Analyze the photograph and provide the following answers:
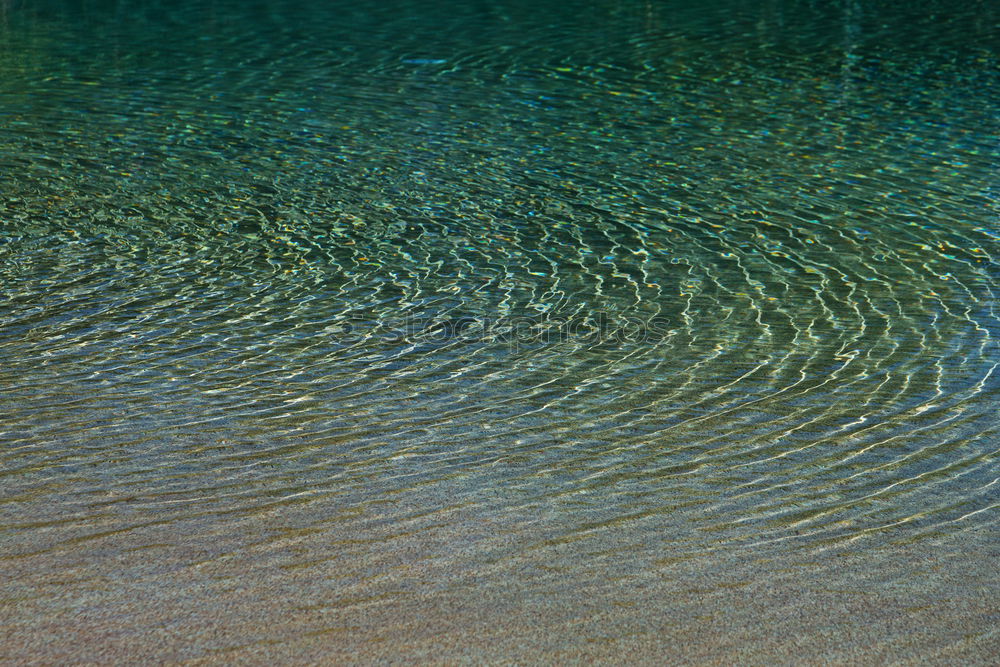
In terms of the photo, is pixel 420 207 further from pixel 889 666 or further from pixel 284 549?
pixel 889 666

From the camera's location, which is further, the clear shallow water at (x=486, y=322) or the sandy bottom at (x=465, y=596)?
the clear shallow water at (x=486, y=322)

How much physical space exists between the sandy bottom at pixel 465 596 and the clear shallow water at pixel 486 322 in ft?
0.09

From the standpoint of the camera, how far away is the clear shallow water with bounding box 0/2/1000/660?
398cm

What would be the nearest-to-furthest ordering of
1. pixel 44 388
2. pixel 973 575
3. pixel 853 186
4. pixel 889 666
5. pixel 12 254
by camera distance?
1. pixel 889 666
2. pixel 973 575
3. pixel 44 388
4. pixel 12 254
5. pixel 853 186

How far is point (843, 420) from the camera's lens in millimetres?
4938

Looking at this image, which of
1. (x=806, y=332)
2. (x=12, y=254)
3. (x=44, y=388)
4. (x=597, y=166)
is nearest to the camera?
(x=44, y=388)

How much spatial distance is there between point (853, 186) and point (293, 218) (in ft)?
14.9

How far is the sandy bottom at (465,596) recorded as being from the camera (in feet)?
10.6

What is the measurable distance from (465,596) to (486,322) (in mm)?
2862

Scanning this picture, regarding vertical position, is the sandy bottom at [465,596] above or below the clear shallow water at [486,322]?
above

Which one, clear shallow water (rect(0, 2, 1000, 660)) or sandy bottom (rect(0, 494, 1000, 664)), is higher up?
sandy bottom (rect(0, 494, 1000, 664))

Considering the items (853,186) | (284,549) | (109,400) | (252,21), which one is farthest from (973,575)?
(252,21)

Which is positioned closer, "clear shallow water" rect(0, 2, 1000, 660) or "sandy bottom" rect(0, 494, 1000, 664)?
"sandy bottom" rect(0, 494, 1000, 664)

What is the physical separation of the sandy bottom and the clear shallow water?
0.09 feet
